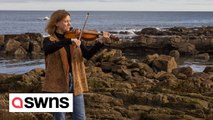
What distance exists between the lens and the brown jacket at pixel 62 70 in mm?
5398

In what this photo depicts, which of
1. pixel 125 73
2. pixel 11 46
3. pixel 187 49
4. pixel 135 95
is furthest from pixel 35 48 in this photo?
pixel 135 95

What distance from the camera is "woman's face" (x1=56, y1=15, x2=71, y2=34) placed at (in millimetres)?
5418

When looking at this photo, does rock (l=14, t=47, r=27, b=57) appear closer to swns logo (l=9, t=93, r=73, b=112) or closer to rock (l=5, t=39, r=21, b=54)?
rock (l=5, t=39, r=21, b=54)

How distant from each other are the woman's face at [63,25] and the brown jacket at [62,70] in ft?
0.40

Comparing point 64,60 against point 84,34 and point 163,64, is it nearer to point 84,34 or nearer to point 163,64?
point 84,34

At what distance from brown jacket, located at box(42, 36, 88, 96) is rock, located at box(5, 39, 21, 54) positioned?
1294 inches

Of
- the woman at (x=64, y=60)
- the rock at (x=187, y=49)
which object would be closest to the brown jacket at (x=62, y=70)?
the woman at (x=64, y=60)

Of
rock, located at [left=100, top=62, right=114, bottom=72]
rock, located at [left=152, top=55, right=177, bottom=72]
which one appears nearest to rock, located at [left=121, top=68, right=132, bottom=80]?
rock, located at [left=100, top=62, right=114, bottom=72]

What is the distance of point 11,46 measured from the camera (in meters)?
38.7

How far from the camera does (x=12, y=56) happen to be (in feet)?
118

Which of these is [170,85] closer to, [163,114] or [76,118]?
[163,114]

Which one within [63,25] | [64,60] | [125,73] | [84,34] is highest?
[63,25]

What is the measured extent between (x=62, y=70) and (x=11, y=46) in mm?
34144

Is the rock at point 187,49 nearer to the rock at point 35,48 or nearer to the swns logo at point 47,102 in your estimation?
the rock at point 35,48
